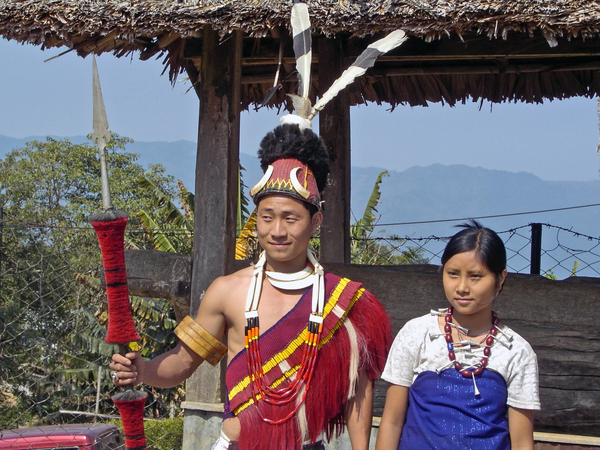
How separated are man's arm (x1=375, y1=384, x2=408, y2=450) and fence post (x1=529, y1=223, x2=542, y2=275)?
3.40 meters

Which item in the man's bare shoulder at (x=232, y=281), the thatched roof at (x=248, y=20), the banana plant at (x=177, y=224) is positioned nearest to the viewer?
the man's bare shoulder at (x=232, y=281)

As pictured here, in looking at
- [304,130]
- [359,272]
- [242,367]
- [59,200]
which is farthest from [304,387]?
[59,200]

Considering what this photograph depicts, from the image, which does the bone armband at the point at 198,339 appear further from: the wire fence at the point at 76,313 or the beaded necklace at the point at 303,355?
the wire fence at the point at 76,313

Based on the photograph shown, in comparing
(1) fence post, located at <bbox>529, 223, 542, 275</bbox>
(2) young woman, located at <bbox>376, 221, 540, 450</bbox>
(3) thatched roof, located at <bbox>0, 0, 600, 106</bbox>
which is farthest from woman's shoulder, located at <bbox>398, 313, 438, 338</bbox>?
(1) fence post, located at <bbox>529, 223, 542, 275</bbox>

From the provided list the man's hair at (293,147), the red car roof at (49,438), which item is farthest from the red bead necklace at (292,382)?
the red car roof at (49,438)

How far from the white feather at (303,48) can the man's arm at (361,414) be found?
3.72 ft

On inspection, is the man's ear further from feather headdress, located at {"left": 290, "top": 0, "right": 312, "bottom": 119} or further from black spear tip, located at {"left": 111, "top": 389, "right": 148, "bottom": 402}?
black spear tip, located at {"left": 111, "top": 389, "right": 148, "bottom": 402}

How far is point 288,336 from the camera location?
237cm

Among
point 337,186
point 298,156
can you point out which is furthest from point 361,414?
point 337,186

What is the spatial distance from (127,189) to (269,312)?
13.9m

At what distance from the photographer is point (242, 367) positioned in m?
2.38

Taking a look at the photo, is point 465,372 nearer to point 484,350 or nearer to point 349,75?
point 484,350

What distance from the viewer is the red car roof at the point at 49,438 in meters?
5.43

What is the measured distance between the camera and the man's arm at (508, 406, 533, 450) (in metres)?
2.11
